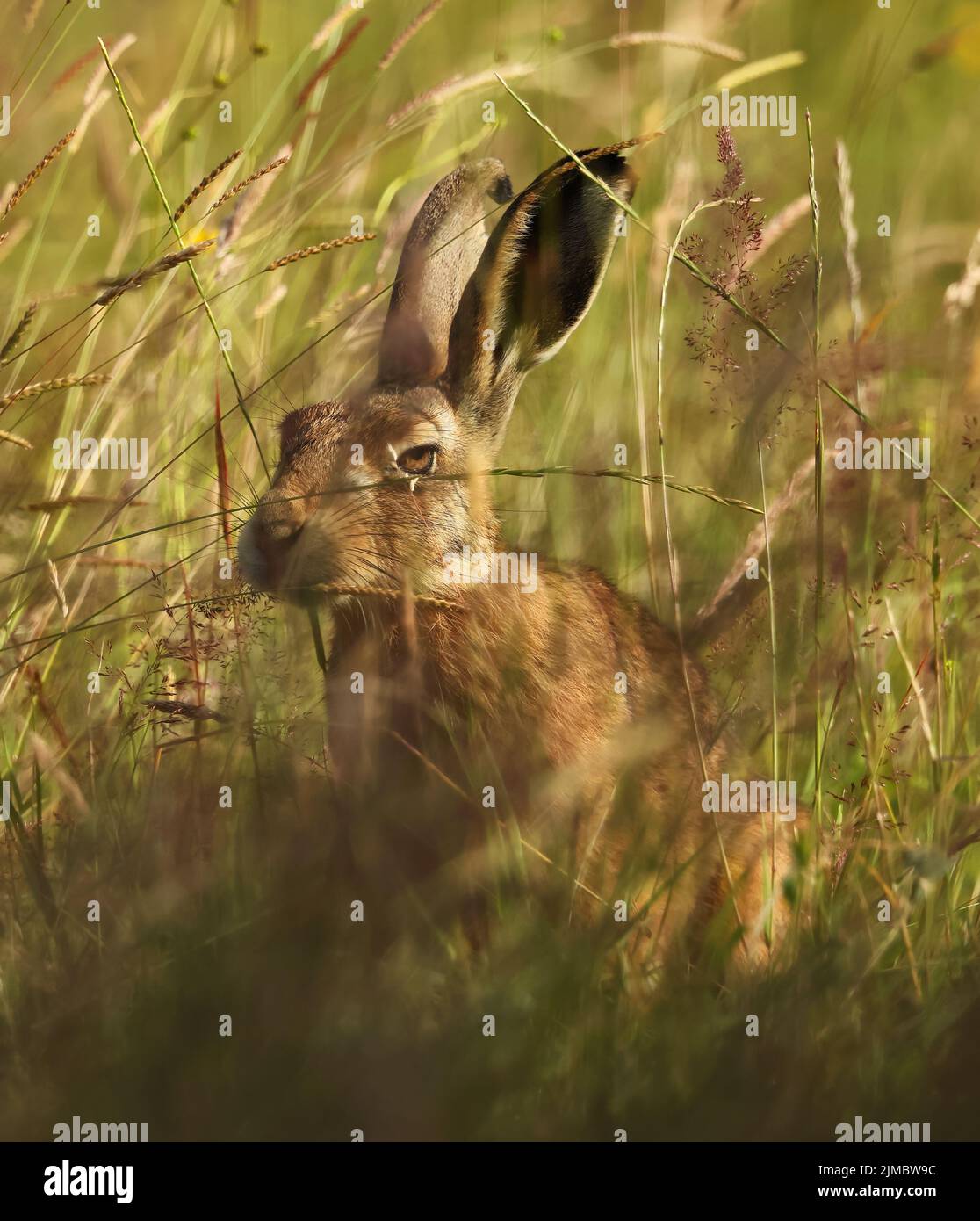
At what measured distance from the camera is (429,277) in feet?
16.2

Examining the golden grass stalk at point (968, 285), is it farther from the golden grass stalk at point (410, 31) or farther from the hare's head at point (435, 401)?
the golden grass stalk at point (410, 31)

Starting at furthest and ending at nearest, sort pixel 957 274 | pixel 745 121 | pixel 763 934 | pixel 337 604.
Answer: pixel 957 274 < pixel 745 121 < pixel 337 604 < pixel 763 934

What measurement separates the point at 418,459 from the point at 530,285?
2.14 feet

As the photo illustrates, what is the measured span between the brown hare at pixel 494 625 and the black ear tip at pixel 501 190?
0.03 metres

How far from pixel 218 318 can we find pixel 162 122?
2.38 ft

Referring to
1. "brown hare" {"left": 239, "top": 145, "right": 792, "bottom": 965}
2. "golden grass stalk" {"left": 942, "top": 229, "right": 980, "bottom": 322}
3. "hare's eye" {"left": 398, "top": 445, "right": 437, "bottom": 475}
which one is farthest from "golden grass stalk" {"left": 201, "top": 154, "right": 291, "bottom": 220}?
"golden grass stalk" {"left": 942, "top": 229, "right": 980, "bottom": 322}

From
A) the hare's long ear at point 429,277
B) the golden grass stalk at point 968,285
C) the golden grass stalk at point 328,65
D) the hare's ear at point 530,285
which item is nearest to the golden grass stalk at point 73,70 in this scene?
the golden grass stalk at point 328,65

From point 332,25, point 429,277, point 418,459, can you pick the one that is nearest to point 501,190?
point 429,277

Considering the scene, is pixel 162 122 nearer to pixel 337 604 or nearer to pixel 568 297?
pixel 568 297

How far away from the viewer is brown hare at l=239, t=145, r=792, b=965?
12.2 ft

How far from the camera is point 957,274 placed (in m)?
6.82

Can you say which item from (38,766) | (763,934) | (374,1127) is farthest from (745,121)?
(374,1127)

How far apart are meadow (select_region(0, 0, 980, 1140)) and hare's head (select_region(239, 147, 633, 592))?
0.19 meters

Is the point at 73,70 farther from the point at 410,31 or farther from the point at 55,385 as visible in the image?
the point at 55,385
